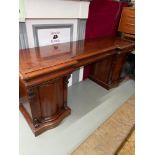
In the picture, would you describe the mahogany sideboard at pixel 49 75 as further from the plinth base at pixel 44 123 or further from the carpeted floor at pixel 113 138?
the carpeted floor at pixel 113 138

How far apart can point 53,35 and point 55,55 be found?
0.41m

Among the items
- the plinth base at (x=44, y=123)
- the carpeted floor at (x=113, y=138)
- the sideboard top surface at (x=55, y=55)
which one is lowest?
the carpeted floor at (x=113, y=138)

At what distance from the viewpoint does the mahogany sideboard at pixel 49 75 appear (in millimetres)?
1133

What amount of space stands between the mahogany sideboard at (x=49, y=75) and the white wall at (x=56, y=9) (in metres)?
0.34

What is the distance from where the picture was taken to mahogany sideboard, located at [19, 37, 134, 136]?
113 cm

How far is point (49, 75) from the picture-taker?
46.3 inches

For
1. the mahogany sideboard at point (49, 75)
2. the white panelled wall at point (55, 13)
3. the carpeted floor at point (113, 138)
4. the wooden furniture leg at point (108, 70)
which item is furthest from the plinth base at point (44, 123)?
the wooden furniture leg at point (108, 70)

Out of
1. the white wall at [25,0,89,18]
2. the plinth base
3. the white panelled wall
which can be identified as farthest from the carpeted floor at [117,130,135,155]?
the white wall at [25,0,89,18]

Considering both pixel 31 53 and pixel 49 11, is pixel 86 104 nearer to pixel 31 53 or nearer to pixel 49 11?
pixel 31 53

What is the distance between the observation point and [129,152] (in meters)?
1.38

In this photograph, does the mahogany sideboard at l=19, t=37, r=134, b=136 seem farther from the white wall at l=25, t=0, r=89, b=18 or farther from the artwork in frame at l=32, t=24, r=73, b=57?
the white wall at l=25, t=0, r=89, b=18

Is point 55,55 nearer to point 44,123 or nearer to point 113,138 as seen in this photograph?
point 44,123
